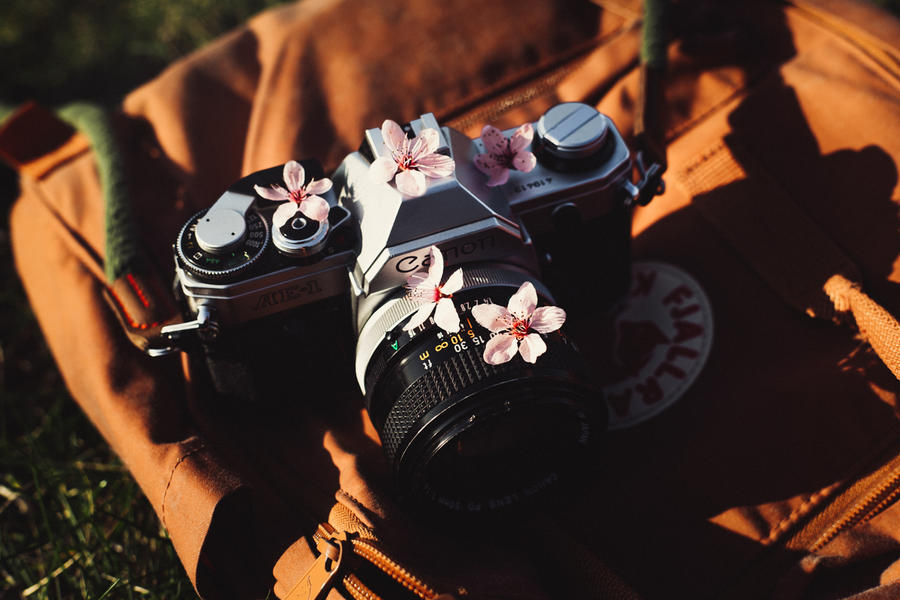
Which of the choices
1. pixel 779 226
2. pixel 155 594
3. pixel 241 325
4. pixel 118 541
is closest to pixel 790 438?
pixel 779 226

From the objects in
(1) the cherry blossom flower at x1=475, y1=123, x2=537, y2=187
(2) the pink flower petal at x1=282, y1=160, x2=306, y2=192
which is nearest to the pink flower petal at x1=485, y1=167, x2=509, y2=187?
(1) the cherry blossom flower at x1=475, y1=123, x2=537, y2=187

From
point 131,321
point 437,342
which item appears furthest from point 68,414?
point 437,342

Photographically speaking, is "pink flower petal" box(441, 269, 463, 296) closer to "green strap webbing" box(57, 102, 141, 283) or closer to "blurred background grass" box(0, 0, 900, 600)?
"green strap webbing" box(57, 102, 141, 283)

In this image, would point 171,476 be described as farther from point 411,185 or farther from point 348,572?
point 411,185

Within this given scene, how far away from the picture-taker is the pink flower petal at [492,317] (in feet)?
2.79

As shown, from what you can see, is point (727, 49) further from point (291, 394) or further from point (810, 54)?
point (291, 394)

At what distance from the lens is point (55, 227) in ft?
4.15

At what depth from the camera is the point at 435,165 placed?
0.85m

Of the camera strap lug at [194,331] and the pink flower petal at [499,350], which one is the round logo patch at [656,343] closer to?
the pink flower petal at [499,350]

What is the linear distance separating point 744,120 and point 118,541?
3.91 ft

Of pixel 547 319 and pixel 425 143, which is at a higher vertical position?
pixel 425 143

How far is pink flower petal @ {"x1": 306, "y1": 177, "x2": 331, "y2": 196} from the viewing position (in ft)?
2.93

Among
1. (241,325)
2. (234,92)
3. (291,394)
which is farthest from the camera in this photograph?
(234,92)

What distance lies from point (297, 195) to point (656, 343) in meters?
0.56
